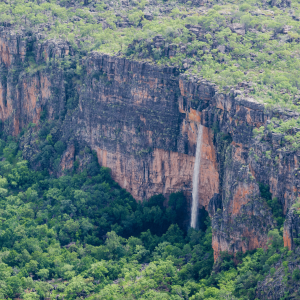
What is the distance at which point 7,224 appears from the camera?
75.0 meters

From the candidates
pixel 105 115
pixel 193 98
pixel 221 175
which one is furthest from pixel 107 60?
pixel 221 175

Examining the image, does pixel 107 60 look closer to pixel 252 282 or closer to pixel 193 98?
pixel 193 98

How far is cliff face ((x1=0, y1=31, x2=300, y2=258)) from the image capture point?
200ft

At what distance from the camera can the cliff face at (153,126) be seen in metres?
61.1

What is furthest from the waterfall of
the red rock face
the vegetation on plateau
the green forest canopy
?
the vegetation on plateau

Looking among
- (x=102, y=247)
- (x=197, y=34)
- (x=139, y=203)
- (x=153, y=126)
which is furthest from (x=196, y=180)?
(x=197, y=34)

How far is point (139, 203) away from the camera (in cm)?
7869

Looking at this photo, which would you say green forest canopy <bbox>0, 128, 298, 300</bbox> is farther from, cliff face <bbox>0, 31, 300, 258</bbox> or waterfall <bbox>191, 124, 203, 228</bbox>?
cliff face <bbox>0, 31, 300, 258</bbox>

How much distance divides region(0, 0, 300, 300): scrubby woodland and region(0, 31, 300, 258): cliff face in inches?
45.0

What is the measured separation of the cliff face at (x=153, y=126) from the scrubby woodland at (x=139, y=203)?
45.0 inches

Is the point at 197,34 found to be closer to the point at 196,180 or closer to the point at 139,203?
the point at 196,180

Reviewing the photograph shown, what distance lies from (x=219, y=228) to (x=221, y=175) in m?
7.04

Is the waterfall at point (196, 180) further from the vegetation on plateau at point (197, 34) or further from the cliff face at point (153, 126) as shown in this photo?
the vegetation on plateau at point (197, 34)

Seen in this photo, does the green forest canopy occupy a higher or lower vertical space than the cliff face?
lower
